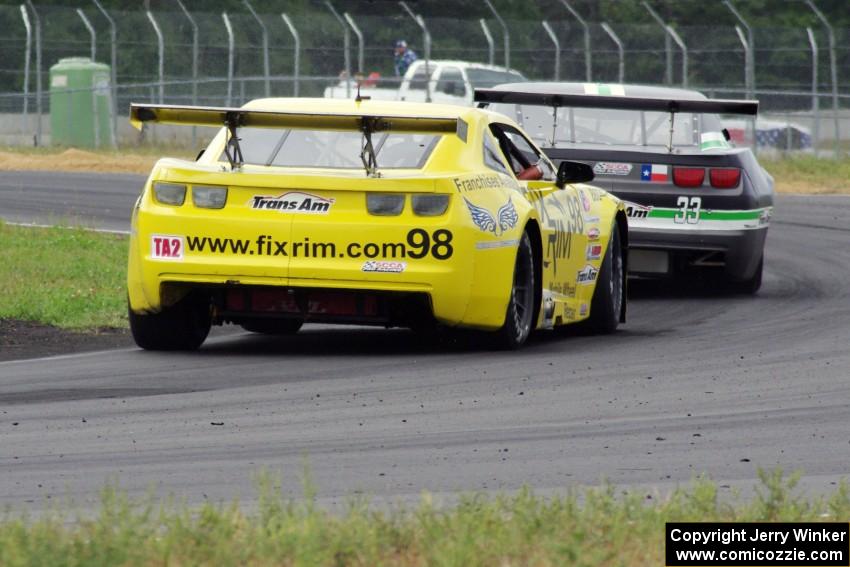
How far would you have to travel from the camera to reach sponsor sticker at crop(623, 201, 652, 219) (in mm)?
13250

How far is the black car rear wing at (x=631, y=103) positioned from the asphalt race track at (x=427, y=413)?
1469 mm

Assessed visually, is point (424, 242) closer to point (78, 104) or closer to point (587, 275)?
point (587, 275)

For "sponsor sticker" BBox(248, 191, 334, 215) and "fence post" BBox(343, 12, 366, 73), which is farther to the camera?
"fence post" BBox(343, 12, 366, 73)

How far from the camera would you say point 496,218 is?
945 cm

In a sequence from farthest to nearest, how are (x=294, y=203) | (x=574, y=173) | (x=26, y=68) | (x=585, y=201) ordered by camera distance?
(x=26, y=68)
(x=585, y=201)
(x=574, y=173)
(x=294, y=203)

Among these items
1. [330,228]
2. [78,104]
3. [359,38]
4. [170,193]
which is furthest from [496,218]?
[78,104]

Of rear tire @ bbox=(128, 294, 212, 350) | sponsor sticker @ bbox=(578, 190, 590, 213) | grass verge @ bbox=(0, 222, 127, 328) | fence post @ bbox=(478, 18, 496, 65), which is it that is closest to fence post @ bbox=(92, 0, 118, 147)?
fence post @ bbox=(478, 18, 496, 65)

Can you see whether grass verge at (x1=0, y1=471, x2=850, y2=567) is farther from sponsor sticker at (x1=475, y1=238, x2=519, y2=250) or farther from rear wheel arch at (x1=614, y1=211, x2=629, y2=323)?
rear wheel arch at (x1=614, y1=211, x2=629, y2=323)

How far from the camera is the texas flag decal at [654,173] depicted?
1328 centimetres

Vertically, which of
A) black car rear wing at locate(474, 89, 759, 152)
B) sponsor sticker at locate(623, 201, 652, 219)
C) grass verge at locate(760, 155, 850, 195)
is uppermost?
black car rear wing at locate(474, 89, 759, 152)

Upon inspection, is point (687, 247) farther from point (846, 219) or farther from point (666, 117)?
point (846, 219)

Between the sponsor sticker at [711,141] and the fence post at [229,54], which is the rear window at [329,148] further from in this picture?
the fence post at [229,54]

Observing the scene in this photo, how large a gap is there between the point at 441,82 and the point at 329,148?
87.4 ft

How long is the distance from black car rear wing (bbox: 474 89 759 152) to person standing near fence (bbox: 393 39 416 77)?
77.7ft
